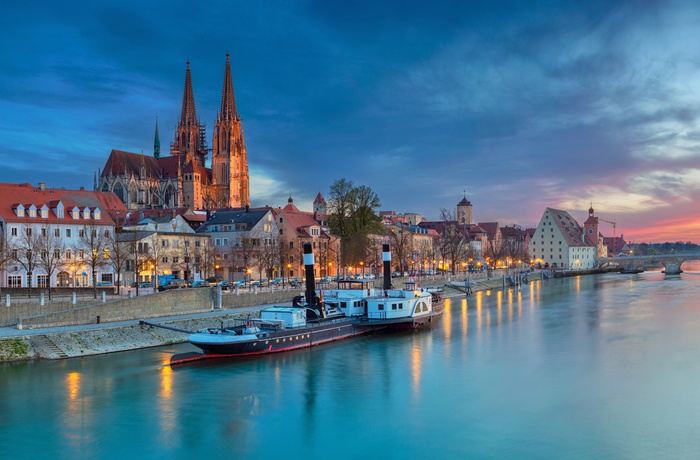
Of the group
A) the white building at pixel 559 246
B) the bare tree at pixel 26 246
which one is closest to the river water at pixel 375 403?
the bare tree at pixel 26 246

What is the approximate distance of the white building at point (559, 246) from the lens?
152000 millimetres

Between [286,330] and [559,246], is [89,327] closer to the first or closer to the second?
[286,330]

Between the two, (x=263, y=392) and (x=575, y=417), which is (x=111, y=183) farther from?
(x=575, y=417)

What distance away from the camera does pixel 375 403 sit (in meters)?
27.0

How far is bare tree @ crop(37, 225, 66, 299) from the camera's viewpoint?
5019cm

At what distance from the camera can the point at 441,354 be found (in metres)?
37.9

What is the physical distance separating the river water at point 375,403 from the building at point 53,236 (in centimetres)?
2132

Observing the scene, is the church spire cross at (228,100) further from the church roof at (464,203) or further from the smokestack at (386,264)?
the smokestack at (386,264)

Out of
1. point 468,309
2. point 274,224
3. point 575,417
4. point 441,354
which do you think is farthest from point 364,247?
point 575,417

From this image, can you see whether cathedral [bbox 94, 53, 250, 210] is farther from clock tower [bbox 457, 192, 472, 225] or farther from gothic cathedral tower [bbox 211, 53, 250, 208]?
clock tower [bbox 457, 192, 472, 225]

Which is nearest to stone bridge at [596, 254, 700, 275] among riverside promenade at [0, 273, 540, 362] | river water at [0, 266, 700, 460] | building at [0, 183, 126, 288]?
river water at [0, 266, 700, 460]

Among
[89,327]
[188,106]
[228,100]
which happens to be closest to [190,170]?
[228,100]

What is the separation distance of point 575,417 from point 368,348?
1711 centimetres

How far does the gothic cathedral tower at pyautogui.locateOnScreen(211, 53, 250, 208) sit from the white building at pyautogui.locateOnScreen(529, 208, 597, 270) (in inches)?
2956
